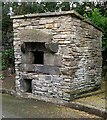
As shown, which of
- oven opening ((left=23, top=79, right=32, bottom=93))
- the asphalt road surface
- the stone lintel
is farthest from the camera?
oven opening ((left=23, top=79, right=32, bottom=93))

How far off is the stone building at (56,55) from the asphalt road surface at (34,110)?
37cm

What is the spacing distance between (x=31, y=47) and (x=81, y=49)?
59.6 inches

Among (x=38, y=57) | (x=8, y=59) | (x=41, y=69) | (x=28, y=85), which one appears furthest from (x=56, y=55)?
(x=8, y=59)

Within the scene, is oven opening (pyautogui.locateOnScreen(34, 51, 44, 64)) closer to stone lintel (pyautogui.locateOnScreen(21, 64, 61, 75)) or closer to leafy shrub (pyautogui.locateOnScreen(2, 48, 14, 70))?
stone lintel (pyautogui.locateOnScreen(21, 64, 61, 75))

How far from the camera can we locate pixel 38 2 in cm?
1335

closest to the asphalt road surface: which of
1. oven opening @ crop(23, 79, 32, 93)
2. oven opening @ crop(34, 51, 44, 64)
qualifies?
oven opening @ crop(23, 79, 32, 93)

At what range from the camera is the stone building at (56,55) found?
25.1 feet

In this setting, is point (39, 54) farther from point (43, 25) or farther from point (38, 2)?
point (38, 2)

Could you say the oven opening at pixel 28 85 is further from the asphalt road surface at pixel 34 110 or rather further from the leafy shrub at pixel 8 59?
the leafy shrub at pixel 8 59

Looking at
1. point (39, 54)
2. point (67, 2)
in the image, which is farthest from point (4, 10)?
point (39, 54)

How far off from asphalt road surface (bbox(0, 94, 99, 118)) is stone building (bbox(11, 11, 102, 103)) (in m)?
0.37

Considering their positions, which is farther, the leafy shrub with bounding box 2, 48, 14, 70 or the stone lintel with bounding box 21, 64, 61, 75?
the leafy shrub with bounding box 2, 48, 14, 70

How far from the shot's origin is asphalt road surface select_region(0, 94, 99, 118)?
263 inches

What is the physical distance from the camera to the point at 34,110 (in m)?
7.13
